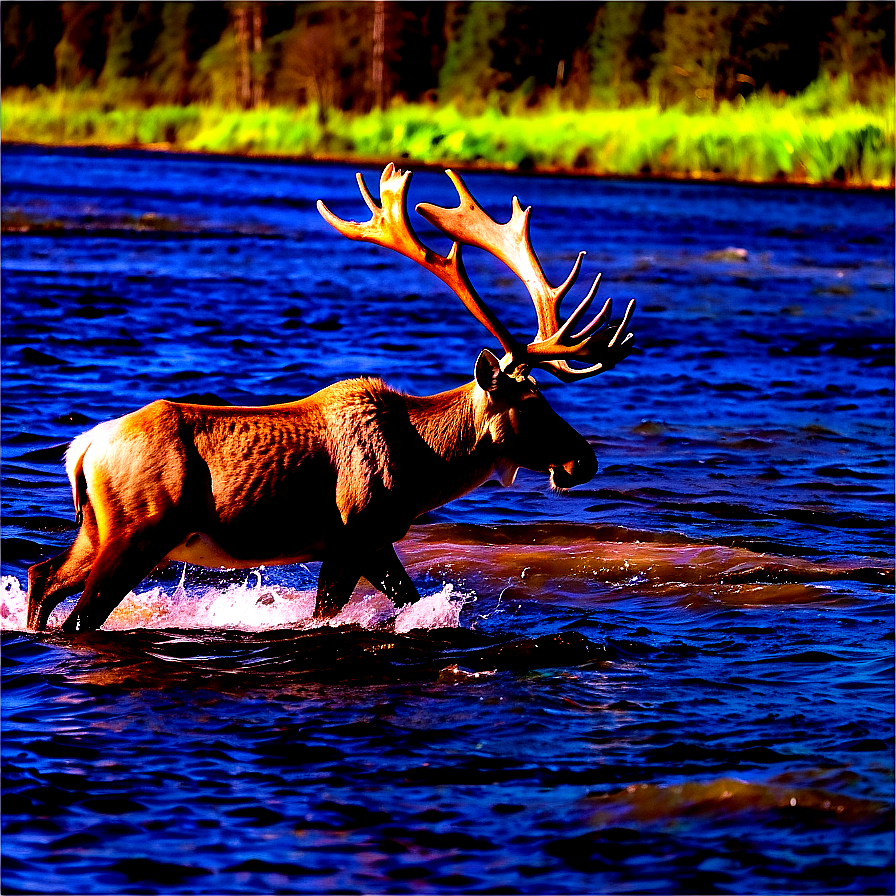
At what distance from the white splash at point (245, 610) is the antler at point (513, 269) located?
3.96 feet

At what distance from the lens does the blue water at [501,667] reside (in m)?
4.98

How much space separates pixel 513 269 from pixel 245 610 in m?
2.06

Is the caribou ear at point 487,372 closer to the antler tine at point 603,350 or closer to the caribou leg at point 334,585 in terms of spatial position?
the antler tine at point 603,350

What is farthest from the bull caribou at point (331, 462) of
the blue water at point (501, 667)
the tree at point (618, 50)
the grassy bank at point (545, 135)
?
the tree at point (618, 50)

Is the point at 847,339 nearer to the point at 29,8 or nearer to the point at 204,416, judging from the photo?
the point at 204,416

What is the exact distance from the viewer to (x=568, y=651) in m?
6.95

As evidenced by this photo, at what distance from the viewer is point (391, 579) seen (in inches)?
286

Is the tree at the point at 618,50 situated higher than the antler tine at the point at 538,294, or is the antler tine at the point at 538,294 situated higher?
the tree at the point at 618,50

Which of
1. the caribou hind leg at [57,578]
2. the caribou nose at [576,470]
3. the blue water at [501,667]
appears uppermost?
the caribou nose at [576,470]

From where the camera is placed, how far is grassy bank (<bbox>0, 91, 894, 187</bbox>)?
122 feet

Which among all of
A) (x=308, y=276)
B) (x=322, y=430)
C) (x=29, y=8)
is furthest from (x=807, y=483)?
(x=29, y=8)

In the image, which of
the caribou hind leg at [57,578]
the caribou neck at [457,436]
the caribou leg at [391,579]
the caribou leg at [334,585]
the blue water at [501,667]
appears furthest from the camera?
the caribou neck at [457,436]

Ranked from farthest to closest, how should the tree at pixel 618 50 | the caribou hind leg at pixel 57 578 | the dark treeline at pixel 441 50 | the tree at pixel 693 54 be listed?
the tree at pixel 618 50 → the dark treeline at pixel 441 50 → the tree at pixel 693 54 → the caribou hind leg at pixel 57 578

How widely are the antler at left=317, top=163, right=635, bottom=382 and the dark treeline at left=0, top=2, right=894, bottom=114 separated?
3908 cm
